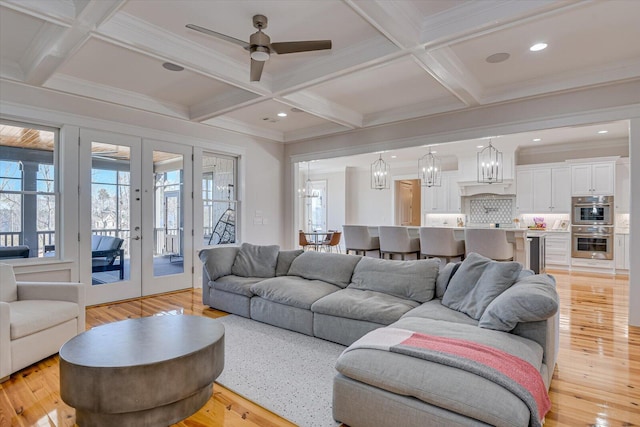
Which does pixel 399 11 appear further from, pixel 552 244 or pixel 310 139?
pixel 552 244

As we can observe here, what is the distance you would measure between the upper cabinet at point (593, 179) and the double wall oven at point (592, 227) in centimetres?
13

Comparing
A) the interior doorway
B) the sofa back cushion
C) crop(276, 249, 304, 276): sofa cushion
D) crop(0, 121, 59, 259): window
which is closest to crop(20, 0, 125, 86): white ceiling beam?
crop(0, 121, 59, 259): window

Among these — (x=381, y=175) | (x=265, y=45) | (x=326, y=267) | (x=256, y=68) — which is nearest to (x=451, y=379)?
(x=326, y=267)

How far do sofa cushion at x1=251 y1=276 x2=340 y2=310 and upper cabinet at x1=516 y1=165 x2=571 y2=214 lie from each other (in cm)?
623

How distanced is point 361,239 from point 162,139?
3.50 m

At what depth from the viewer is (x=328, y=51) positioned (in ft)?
11.8

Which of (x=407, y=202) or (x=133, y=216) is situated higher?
(x=407, y=202)

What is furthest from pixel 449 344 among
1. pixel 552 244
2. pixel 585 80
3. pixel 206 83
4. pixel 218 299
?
pixel 552 244

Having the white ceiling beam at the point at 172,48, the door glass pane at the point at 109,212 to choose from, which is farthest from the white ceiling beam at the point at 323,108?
the door glass pane at the point at 109,212

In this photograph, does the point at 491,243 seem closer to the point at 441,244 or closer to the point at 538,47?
the point at 441,244

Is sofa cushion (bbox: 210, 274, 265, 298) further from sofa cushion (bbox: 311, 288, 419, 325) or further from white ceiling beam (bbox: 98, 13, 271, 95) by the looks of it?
white ceiling beam (bbox: 98, 13, 271, 95)

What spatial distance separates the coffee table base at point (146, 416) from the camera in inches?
77.3

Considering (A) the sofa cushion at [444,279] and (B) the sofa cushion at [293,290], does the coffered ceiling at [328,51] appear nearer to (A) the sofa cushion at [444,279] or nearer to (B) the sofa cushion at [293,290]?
(A) the sofa cushion at [444,279]

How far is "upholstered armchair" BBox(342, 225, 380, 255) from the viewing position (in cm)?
591
